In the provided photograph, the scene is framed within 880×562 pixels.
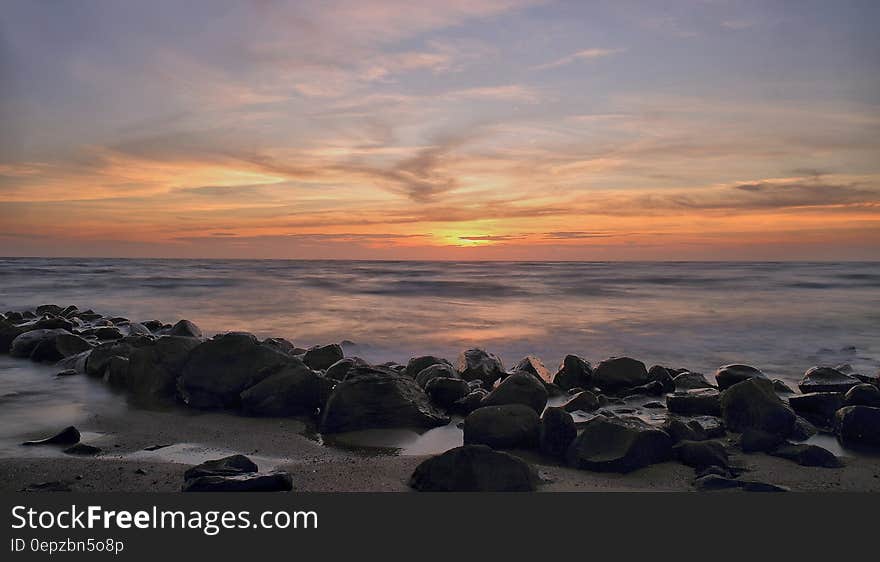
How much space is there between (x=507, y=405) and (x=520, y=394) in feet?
2.13

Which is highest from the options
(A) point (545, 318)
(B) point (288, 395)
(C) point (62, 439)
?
(B) point (288, 395)

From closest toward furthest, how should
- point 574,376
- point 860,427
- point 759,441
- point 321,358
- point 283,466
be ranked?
point 283,466 < point 759,441 < point 860,427 < point 574,376 < point 321,358

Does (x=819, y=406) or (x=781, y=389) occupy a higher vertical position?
(x=819, y=406)

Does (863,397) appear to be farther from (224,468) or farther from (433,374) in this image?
(224,468)

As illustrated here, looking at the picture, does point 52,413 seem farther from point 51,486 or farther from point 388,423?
point 388,423

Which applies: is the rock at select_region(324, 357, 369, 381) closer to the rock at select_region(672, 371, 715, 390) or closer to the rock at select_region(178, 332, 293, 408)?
the rock at select_region(178, 332, 293, 408)

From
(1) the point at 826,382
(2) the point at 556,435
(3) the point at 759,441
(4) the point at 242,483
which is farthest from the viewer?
(1) the point at 826,382

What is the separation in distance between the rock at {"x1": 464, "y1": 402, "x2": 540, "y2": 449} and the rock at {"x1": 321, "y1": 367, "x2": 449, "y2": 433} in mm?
731

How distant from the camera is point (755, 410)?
5254 mm

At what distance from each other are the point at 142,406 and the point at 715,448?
17.1ft

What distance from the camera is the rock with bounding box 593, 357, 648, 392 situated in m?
7.25

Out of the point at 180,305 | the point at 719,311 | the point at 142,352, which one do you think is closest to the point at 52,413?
the point at 142,352

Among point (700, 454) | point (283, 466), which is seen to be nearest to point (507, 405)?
point (700, 454)

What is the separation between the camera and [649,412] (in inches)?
247
